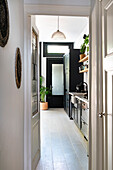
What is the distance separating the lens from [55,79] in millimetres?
9141

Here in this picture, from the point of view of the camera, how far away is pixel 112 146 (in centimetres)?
175

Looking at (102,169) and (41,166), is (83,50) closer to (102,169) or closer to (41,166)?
(41,166)

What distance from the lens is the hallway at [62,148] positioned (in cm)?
303

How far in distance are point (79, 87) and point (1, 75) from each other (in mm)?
5142

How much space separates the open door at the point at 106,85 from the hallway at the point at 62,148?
41.9 inches

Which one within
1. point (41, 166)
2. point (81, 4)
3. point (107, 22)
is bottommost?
point (41, 166)

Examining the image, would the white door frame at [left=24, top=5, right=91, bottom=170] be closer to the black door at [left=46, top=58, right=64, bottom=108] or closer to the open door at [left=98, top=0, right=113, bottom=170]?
the open door at [left=98, top=0, right=113, bottom=170]

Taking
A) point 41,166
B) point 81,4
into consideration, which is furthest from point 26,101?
point 81,4

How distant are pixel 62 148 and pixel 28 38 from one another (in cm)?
224

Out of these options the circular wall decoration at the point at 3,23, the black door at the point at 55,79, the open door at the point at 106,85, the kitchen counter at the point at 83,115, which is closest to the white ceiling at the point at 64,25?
the black door at the point at 55,79

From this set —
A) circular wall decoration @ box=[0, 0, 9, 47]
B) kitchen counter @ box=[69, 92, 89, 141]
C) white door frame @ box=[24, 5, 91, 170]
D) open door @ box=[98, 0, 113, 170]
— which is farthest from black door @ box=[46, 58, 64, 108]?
circular wall decoration @ box=[0, 0, 9, 47]

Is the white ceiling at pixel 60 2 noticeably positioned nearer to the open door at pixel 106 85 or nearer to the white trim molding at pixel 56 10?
the white trim molding at pixel 56 10

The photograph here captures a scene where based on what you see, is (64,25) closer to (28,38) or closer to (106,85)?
(28,38)

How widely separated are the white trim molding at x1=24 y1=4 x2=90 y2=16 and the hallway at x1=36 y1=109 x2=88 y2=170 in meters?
2.11
